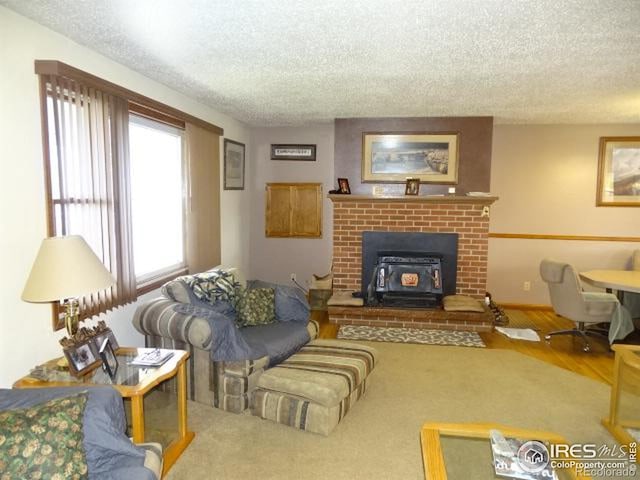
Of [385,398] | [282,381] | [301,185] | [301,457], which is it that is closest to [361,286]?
[301,185]

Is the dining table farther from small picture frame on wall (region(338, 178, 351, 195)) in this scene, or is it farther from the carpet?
small picture frame on wall (region(338, 178, 351, 195))

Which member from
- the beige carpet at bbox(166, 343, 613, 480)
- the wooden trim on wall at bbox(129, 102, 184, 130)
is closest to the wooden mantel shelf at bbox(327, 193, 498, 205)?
the beige carpet at bbox(166, 343, 613, 480)

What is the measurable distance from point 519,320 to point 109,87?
481cm

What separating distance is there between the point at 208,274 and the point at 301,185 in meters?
2.47

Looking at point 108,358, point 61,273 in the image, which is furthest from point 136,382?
point 61,273

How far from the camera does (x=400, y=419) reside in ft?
9.65

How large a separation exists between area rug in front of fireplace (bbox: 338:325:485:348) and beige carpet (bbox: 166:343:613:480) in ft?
1.29

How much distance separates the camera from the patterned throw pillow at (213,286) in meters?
3.38

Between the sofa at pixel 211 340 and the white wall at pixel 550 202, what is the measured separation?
11.5 ft

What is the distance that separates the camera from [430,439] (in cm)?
211

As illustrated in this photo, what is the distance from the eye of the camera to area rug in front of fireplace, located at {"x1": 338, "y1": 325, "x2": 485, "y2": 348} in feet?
14.8

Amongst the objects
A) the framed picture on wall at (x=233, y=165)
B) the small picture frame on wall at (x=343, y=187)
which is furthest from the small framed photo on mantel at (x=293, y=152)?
the small picture frame on wall at (x=343, y=187)

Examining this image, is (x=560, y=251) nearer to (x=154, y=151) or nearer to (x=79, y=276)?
(x=154, y=151)

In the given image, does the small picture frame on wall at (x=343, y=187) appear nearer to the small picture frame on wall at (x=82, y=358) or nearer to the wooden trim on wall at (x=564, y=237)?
the wooden trim on wall at (x=564, y=237)
